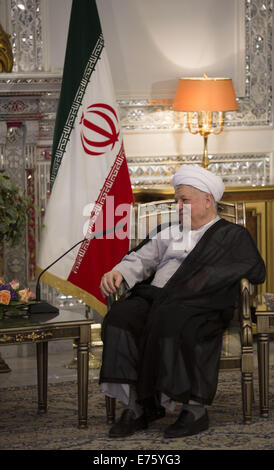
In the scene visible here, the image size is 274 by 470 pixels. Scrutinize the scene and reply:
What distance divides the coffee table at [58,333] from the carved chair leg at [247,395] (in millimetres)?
730

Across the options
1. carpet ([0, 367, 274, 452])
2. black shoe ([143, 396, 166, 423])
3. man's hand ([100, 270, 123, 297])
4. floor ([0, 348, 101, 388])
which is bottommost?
carpet ([0, 367, 274, 452])

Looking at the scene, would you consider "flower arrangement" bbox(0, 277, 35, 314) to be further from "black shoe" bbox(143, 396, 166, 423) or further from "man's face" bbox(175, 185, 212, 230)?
"man's face" bbox(175, 185, 212, 230)

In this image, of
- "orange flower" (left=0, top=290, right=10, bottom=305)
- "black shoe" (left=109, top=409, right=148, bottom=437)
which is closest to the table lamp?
"orange flower" (left=0, top=290, right=10, bottom=305)

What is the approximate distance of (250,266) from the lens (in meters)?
3.83

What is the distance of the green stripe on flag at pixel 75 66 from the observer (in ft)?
16.5

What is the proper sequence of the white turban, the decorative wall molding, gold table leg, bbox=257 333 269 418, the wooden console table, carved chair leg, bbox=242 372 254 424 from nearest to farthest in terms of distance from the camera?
carved chair leg, bbox=242 372 254 424, gold table leg, bbox=257 333 269 418, the white turban, the wooden console table, the decorative wall molding

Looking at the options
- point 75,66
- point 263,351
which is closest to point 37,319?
point 263,351

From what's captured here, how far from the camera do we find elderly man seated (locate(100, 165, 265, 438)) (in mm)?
3584

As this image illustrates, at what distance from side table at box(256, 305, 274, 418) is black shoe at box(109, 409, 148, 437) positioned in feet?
1.93

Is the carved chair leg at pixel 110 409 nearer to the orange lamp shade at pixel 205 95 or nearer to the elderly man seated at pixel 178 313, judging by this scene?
the elderly man seated at pixel 178 313

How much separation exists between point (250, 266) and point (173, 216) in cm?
71

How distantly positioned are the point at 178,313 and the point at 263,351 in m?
0.49

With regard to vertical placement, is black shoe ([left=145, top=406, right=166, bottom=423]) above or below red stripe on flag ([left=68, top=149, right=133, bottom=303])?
below
